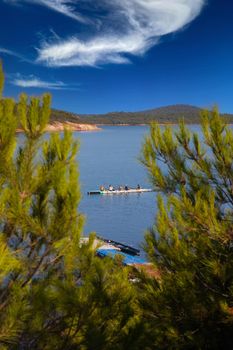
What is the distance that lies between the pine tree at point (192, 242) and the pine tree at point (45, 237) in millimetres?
1051

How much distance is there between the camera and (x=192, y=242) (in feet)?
22.0

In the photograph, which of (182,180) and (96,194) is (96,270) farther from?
(96,194)

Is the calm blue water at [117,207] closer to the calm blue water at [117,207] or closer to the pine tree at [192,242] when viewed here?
the calm blue water at [117,207]

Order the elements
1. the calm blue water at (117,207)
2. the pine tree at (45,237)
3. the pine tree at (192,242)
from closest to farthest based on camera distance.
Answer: the pine tree at (45,237) → the pine tree at (192,242) → the calm blue water at (117,207)

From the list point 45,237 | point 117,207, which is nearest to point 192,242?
point 45,237

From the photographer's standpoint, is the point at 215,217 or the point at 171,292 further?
the point at 171,292

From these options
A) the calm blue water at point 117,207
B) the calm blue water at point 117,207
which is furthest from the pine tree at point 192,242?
the calm blue water at point 117,207

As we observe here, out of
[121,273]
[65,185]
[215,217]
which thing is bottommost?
[121,273]

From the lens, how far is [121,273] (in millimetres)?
6230

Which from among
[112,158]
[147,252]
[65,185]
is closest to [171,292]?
[147,252]

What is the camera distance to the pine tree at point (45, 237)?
5.02m

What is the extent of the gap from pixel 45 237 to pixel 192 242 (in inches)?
96.6

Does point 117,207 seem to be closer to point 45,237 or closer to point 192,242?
point 192,242

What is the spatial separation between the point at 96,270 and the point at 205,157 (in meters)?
2.28
